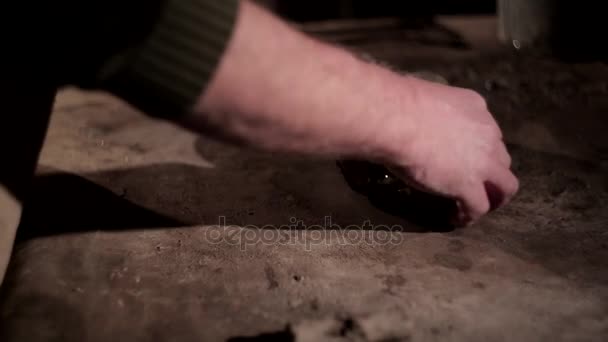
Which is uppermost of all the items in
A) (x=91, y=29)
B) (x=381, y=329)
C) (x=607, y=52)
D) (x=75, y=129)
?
(x=91, y=29)

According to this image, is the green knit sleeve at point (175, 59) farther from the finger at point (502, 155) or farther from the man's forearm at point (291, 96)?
the finger at point (502, 155)

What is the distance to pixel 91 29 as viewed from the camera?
55 centimetres

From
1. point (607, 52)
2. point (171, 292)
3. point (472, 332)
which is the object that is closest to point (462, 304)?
point (472, 332)

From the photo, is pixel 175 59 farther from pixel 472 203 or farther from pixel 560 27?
pixel 560 27

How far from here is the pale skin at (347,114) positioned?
62 centimetres

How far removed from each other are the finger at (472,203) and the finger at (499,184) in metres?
0.02

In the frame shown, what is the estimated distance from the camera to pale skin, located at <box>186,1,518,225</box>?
0.62m

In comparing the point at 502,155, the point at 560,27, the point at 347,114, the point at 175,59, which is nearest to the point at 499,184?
the point at 502,155

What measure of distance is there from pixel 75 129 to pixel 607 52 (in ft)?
5.01

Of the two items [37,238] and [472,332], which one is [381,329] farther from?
[37,238]

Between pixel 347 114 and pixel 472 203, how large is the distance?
0.93ft

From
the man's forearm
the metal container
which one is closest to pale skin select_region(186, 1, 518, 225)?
the man's forearm

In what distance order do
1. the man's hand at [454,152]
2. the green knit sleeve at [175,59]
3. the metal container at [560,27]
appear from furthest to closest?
the metal container at [560,27] → the man's hand at [454,152] → the green knit sleeve at [175,59]

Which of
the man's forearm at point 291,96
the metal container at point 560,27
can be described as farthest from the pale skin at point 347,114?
the metal container at point 560,27
